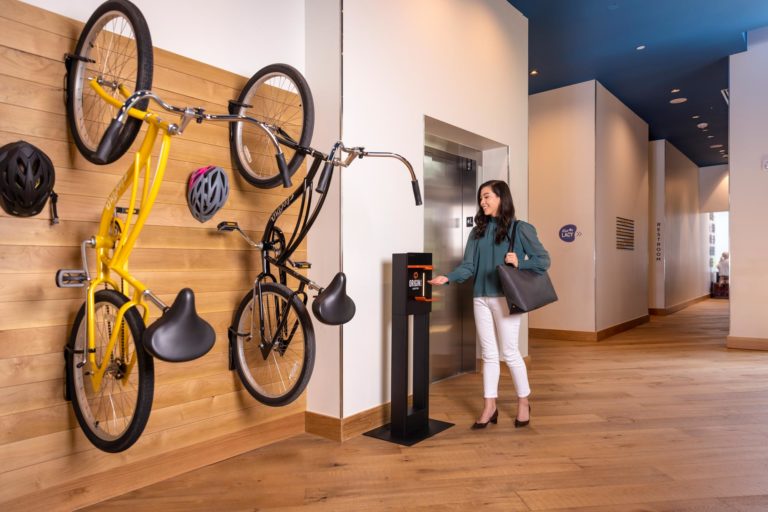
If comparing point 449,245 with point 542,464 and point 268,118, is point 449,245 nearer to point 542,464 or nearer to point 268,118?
point 268,118

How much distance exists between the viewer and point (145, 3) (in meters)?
2.57

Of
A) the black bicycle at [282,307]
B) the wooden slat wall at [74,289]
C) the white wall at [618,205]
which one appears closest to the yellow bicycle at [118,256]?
the wooden slat wall at [74,289]

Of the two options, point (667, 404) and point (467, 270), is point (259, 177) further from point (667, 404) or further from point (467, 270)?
point (667, 404)

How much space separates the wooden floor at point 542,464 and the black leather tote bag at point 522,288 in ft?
2.70

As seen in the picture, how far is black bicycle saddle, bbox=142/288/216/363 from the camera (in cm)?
182

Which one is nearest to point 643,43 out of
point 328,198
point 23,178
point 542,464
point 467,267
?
point 467,267

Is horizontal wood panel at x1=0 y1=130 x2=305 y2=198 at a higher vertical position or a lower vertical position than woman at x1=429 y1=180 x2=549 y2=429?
higher

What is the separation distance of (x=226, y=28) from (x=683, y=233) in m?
12.2

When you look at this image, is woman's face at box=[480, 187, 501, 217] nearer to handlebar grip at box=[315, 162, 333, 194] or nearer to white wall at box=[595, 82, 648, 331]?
handlebar grip at box=[315, 162, 333, 194]

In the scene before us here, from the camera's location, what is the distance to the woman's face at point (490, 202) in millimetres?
3311

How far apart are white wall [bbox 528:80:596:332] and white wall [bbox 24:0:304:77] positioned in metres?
4.97

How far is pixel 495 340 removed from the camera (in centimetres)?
326

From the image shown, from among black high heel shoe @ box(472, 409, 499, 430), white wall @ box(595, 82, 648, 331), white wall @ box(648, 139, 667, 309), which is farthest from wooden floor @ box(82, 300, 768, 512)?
white wall @ box(648, 139, 667, 309)

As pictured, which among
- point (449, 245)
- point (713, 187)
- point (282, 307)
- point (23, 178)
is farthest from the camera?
point (713, 187)
